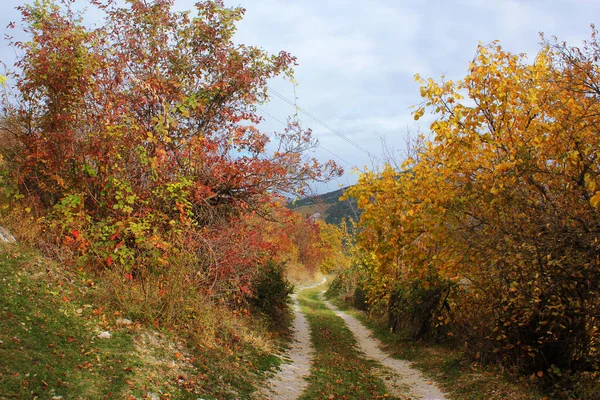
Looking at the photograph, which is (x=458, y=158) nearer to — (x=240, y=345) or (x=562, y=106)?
(x=562, y=106)

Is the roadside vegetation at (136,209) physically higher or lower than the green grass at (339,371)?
higher

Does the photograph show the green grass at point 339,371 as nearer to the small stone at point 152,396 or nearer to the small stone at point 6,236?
the small stone at point 152,396

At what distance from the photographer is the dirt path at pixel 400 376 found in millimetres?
9070

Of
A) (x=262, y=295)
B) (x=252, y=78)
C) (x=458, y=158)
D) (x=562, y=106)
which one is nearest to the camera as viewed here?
(x=562, y=106)

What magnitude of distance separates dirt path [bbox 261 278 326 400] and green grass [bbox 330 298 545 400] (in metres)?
2.82

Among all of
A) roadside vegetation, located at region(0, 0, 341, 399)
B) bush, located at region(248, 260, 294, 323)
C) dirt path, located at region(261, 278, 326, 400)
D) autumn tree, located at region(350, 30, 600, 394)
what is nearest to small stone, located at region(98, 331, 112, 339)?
roadside vegetation, located at region(0, 0, 341, 399)

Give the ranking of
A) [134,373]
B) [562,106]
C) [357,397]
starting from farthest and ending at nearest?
[357,397] → [562,106] → [134,373]

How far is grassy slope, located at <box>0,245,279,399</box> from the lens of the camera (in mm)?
4727

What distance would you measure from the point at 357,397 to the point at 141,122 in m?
7.32

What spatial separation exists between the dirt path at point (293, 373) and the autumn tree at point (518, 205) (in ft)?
9.49

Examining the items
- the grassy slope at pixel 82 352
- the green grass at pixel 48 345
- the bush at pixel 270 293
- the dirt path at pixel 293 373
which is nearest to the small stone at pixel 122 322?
the grassy slope at pixel 82 352

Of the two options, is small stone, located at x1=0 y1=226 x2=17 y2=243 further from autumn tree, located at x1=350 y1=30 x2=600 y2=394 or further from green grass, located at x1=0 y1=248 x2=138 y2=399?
autumn tree, located at x1=350 y1=30 x2=600 y2=394

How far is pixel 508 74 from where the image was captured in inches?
304

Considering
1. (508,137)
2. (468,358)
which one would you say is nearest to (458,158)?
(508,137)
